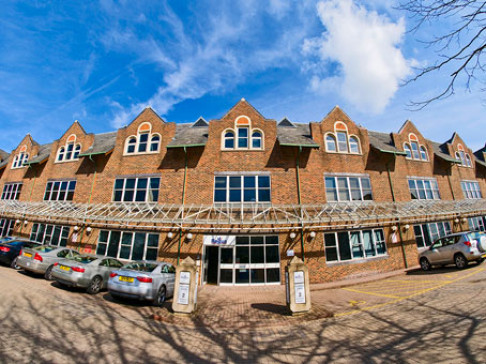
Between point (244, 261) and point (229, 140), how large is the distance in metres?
8.16

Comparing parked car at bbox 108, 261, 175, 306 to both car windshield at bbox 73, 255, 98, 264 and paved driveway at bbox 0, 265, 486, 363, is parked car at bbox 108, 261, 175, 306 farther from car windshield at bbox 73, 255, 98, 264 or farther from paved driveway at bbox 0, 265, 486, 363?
car windshield at bbox 73, 255, 98, 264

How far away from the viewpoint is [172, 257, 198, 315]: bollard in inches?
299

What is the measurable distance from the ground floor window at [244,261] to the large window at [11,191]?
21.8m

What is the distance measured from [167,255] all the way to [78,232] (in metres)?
7.63

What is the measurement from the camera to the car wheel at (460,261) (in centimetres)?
1142

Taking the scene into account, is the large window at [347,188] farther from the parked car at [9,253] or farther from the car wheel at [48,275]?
the parked car at [9,253]

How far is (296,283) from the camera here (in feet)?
25.1

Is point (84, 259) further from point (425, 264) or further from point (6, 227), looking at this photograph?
point (6, 227)

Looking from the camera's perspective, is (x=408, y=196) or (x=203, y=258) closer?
(x=203, y=258)

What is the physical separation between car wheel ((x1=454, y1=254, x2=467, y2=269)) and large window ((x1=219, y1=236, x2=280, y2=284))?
9.62 metres

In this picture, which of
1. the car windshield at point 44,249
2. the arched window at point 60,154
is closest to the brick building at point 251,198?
the arched window at point 60,154

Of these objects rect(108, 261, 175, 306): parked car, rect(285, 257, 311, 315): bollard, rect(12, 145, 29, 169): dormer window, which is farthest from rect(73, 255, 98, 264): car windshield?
rect(12, 145, 29, 169): dormer window

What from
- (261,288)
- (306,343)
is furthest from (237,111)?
(306,343)

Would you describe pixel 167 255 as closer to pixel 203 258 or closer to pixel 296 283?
pixel 203 258
